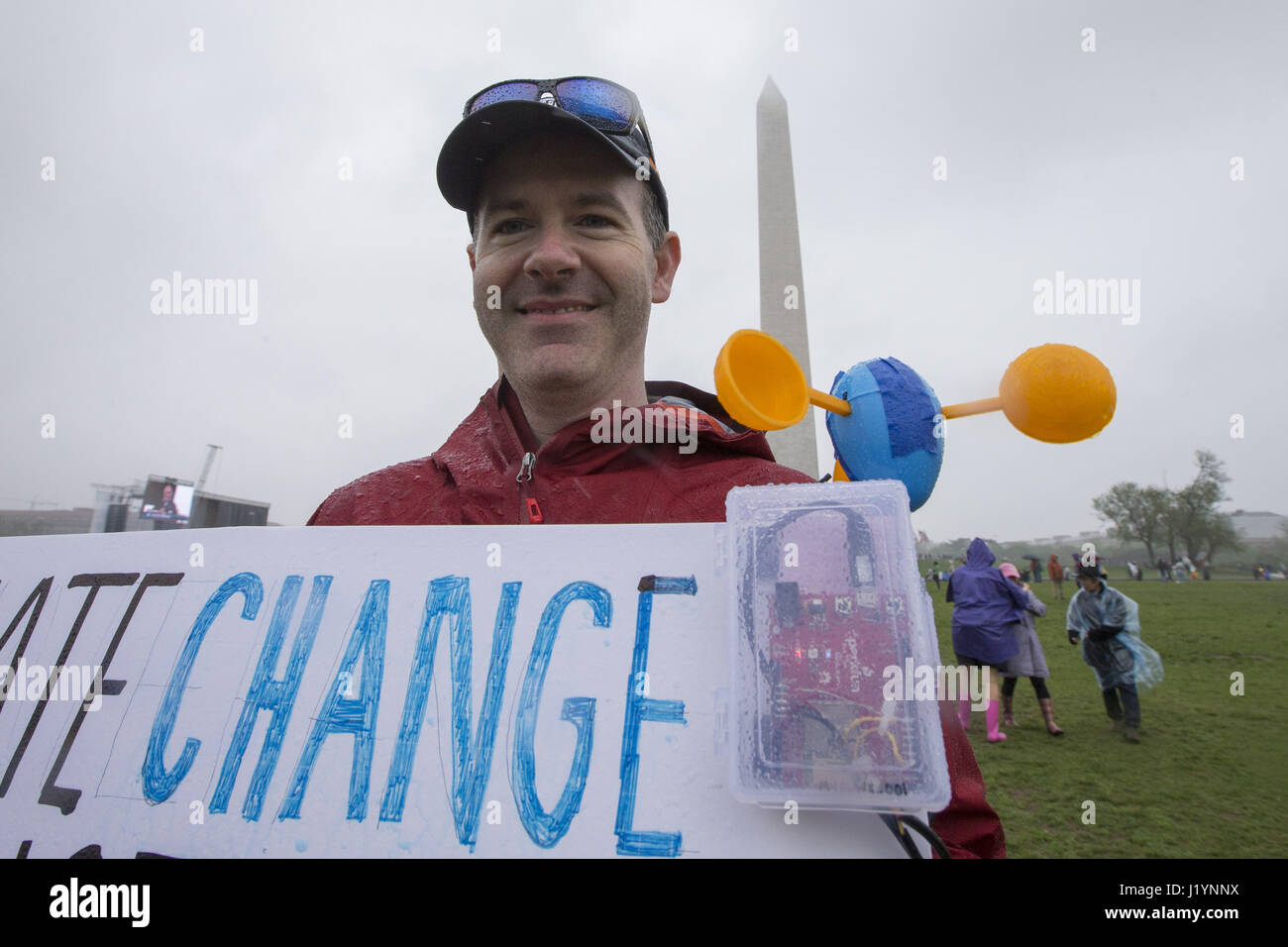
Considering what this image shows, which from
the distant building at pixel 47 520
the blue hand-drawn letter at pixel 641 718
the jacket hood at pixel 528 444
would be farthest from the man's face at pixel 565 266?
the distant building at pixel 47 520

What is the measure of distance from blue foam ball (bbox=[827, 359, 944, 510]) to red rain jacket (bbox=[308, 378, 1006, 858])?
0.16 meters

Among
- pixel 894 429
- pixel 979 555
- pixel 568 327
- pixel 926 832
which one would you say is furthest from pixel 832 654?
pixel 979 555

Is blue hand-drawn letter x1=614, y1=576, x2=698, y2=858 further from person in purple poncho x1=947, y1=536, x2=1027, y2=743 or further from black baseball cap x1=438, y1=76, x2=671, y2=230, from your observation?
person in purple poncho x1=947, y1=536, x2=1027, y2=743

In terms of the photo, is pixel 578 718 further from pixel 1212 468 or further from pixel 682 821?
pixel 1212 468

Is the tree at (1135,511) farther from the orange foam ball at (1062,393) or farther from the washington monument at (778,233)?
the orange foam ball at (1062,393)

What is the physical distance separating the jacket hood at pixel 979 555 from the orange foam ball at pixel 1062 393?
15.6 ft

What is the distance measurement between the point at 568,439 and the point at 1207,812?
4.85 m

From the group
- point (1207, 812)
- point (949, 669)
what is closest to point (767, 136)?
point (1207, 812)

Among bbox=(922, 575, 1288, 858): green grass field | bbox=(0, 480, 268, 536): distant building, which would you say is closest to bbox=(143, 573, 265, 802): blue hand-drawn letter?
bbox=(922, 575, 1288, 858): green grass field

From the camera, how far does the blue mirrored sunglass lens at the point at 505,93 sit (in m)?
1.50

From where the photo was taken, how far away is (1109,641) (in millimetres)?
5379

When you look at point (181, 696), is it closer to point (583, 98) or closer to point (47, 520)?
point (583, 98)

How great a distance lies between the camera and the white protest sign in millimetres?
904
